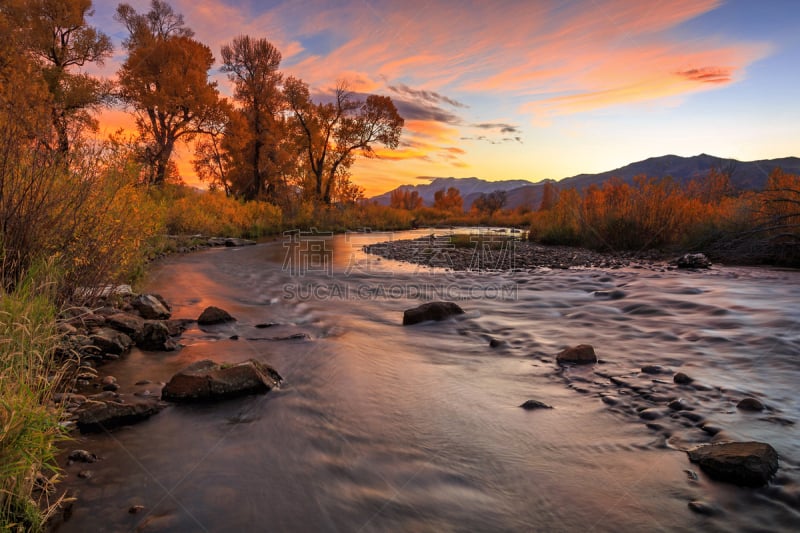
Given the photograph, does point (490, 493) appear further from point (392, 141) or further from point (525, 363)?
point (392, 141)

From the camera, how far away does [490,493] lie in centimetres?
267

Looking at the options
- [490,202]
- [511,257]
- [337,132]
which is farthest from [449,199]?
[511,257]

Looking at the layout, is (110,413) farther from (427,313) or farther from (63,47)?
(63,47)

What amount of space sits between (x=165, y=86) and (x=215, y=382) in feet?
95.3

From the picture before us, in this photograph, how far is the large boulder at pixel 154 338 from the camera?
5.16 meters

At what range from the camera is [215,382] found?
3918 mm

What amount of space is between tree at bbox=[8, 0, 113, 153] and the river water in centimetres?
2600

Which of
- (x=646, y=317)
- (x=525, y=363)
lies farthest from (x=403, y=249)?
(x=525, y=363)

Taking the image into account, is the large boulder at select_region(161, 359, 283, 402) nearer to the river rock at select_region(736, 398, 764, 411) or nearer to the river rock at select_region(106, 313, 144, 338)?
the river rock at select_region(106, 313, 144, 338)

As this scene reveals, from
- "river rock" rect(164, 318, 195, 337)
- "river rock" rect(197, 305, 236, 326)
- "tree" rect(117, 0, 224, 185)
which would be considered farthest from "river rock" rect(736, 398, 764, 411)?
"tree" rect(117, 0, 224, 185)

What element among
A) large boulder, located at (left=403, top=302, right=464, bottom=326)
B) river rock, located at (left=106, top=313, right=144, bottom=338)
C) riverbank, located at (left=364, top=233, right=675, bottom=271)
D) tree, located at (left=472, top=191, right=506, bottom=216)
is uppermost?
tree, located at (left=472, top=191, right=506, bottom=216)

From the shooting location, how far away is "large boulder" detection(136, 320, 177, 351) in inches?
203

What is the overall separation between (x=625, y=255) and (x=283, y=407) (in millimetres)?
14055

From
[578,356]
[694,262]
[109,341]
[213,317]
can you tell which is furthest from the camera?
[694,262]
